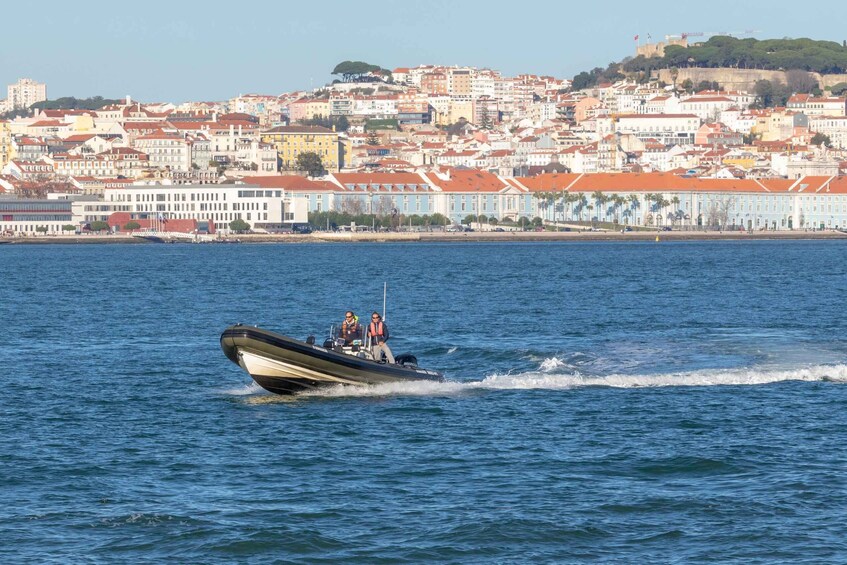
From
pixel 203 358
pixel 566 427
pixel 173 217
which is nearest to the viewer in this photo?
pixel 566 427

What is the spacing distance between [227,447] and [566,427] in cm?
428

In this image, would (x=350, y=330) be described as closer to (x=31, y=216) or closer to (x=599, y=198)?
(x=31, y=216)

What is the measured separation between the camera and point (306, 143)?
193 meters

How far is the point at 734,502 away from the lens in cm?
1756

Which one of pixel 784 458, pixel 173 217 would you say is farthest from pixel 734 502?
pixel 173 217

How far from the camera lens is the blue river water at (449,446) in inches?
640

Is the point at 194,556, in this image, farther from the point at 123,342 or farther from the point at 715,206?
the point at 715,206

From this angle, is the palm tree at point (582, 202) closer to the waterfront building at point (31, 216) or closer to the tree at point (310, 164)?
the tree at point (310, 164)

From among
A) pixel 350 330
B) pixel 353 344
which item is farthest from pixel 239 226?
pixel 353 344

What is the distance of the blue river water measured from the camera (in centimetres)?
1625

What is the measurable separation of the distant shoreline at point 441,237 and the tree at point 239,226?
5123 mm

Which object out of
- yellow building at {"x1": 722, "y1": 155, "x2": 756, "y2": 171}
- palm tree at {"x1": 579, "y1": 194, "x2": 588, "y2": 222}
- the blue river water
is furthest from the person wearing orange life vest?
yellow building at {"x1": 722, "y1": 155, "x2": 756, "y2": 171}

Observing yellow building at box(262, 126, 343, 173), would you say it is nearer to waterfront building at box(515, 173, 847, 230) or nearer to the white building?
the white building

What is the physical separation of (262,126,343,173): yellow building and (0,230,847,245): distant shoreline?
51.4 meters
